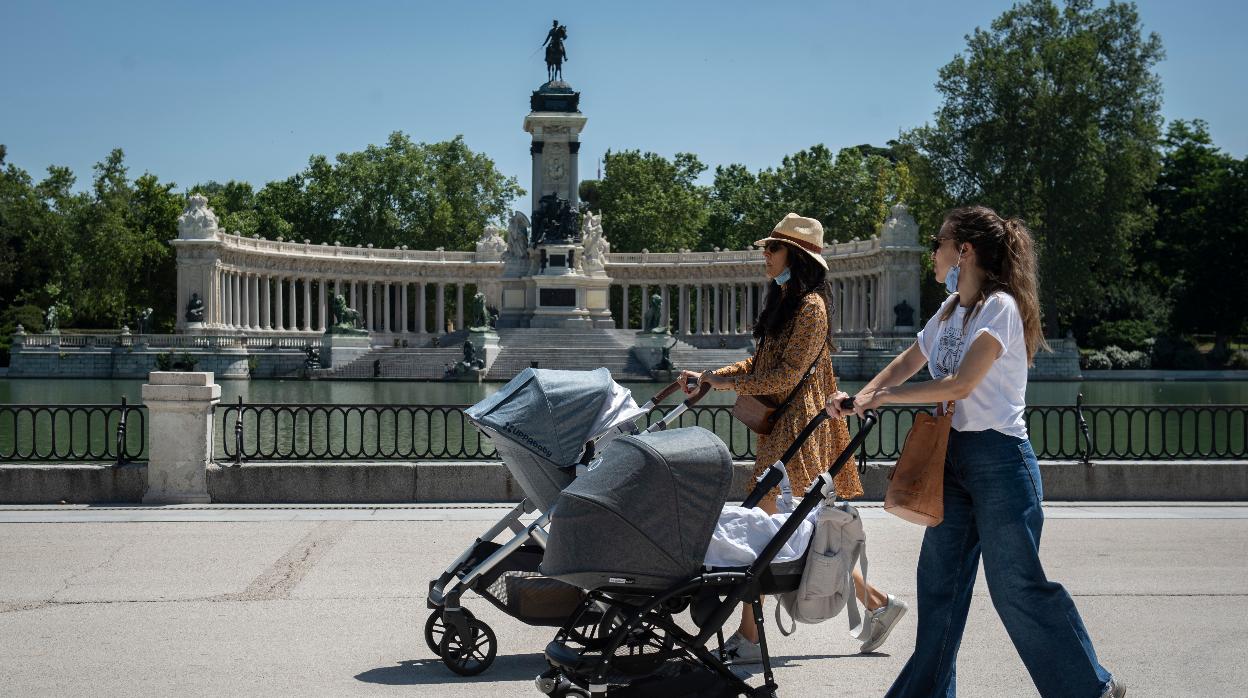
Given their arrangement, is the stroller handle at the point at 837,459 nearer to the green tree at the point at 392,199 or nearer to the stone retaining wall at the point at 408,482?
the stone retaining wall at the point at 408,482

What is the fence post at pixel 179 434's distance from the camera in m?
12.1

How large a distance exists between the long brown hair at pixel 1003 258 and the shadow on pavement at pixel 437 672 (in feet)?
9.67

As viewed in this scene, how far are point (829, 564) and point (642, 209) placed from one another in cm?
8589

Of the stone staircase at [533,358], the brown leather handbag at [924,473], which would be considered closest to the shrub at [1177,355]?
the stone staircase at [533,358]

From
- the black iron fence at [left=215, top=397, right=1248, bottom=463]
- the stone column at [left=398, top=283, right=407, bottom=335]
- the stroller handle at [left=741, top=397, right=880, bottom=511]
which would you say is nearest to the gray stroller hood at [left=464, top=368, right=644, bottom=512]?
the stroller handle at [left=741, top=397, right=880, bottom=511]

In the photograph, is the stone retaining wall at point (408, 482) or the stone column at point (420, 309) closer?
the stone retaining wall at point (408, 482)

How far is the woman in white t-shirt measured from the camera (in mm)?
4957

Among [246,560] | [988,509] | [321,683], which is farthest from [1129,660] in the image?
[246,560]

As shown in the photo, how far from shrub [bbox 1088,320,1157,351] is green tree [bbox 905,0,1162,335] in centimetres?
342

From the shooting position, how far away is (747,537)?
17.4 feet

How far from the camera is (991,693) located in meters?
6.03

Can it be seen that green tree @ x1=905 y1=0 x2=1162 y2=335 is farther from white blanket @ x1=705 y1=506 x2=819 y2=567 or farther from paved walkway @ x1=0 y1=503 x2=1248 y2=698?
white blanket @ x1=705 y1=506 x2=819 y2=567

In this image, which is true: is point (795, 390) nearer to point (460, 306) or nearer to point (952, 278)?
point (952, 278)

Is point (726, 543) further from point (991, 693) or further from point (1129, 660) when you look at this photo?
point (1129, 660)
